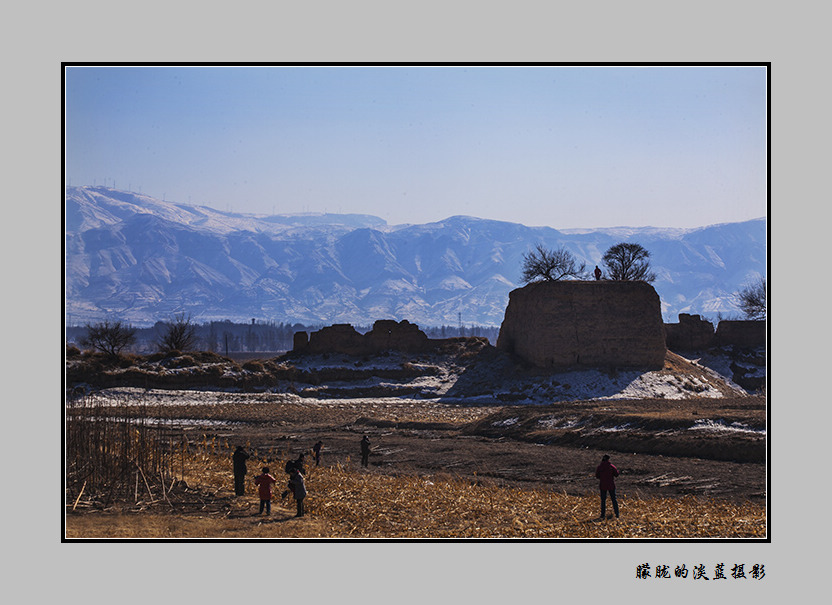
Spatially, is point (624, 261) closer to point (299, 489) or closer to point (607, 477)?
point (607, 477)

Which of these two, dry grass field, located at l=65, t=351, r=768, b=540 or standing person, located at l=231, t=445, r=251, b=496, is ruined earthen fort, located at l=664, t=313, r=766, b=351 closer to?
dry grass field, located at l=65, t=351, r=768, b=540

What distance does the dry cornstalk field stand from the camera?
16.3 metres

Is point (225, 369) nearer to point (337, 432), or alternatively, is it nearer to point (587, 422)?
point (337, 432)

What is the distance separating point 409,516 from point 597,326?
127 ft

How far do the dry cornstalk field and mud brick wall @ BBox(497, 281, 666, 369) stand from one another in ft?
109

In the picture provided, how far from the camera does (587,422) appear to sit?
35188mm

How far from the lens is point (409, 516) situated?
18.2m

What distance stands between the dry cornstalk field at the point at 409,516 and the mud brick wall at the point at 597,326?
33.2 m

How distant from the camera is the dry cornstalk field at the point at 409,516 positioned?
53.4 ft

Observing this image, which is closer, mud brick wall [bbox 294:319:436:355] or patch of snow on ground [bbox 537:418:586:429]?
patch of snow on ground [bbox 537:418:586:429]

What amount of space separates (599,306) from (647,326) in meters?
3.01

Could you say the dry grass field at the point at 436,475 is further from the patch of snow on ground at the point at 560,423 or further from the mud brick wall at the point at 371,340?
the mud brick wall at the point at 371,340

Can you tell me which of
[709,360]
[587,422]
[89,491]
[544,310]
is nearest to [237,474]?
[89,491]

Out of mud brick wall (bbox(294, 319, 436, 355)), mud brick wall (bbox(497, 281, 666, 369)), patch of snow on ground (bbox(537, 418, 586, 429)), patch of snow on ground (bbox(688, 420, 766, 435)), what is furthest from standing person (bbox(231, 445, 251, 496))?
mud brick wall (bbox(294, 319, 436, 355))
